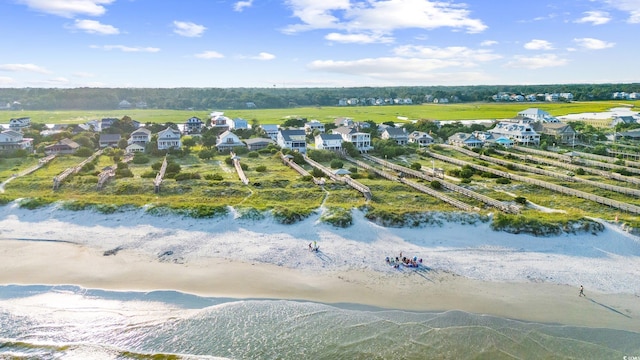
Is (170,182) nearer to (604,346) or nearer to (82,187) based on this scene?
(82,187)

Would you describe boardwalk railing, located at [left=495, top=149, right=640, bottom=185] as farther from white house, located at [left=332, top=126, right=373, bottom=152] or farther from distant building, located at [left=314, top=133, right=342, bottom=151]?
distant building, located at [left=314, top=133, right=342, bottom=151]

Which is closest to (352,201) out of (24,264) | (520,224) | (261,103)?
(520,224)

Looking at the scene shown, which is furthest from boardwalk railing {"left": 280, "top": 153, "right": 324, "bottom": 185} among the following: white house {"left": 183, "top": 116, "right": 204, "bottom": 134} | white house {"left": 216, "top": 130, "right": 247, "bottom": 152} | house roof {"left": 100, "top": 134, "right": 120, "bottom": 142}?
white house {"left": 183, "top": 116, "right": 204, "bottom": 134}

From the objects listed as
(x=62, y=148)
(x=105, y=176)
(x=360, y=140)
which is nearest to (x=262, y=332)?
(x=105, y=176)

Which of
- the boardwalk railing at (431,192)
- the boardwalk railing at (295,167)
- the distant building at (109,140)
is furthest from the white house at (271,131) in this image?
the boardwalk railing at (431,192)

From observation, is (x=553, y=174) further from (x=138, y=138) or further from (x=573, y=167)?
(x=138, y=138)
